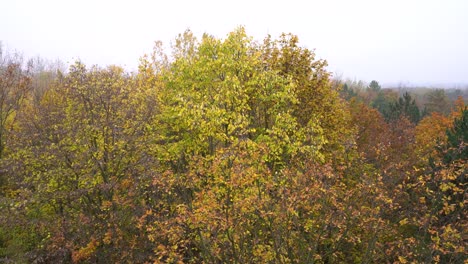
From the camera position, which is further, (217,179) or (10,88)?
(10,88)

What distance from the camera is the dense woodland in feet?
36.9

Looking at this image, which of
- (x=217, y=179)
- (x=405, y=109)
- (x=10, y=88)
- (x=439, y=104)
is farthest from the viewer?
(x=439, y=104)

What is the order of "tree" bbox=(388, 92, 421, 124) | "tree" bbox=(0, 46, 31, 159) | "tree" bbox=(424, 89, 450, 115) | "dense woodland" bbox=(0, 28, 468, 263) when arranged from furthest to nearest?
1. "tree" bbox=(424, 89, 450, 115)
2. "tree" bbox=(388, 92, 421, 124)
3. "tree" bbox=(0, 46, 31, 159)
4. "dense woodland" bbox=(0, 28, 468, 263)

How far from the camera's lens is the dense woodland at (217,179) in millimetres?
11258

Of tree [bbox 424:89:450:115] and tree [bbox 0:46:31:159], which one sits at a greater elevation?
tree [bbox 0:46:31:159]

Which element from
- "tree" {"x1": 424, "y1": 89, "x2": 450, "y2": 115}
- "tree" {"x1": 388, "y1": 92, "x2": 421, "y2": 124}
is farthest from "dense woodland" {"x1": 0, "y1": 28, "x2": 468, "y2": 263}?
"tree" {"x1": 424, "y1": 89, "x2": 450, "y2": 115}

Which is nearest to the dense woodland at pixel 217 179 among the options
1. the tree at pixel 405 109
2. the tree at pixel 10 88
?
the tree at pixel 10 88

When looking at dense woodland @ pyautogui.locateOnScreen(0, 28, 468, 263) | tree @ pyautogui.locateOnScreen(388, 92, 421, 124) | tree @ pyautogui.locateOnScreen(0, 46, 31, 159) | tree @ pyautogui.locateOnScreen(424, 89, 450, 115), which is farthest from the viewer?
tree @ pyautogui.locateOnScreen(424, 89, 450, 115)

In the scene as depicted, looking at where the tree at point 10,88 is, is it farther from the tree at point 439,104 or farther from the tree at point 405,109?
the tree at point 439,104

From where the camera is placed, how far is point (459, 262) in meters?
13.3

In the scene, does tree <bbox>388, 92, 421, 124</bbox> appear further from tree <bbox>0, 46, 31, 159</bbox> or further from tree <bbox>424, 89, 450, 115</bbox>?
tree <bbox>0, 46, 31, 159</bbox>

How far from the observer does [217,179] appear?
1070 centimetres

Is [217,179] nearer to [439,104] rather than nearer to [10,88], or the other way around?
[10,88]

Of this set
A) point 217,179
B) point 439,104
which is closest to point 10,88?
point 217,179
